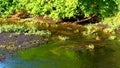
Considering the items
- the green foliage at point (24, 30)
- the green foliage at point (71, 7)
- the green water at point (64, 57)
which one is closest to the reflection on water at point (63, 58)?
the green water at point (64, 57)

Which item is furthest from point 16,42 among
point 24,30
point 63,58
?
point 63,58

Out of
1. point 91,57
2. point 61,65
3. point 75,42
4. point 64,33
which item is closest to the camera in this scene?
point 61,65

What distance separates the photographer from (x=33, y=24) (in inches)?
1508

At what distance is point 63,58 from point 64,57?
0.24 m

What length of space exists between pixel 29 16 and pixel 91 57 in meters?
20.0

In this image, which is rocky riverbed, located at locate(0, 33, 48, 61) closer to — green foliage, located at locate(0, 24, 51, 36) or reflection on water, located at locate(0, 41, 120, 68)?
reflection on water, located at locate(0, 41, 120, 68)

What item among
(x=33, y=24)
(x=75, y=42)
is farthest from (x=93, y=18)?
(x=75, y=42)

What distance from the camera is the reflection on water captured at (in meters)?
23.3

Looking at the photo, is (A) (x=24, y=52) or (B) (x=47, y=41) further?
(B) (x=47, y=41)

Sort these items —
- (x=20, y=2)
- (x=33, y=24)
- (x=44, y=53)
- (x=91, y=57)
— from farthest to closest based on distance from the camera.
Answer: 1. (x=20, y=2)
2. (x=33, y=24)
3. (x=44, y=53)
4. (x=91, y=57)

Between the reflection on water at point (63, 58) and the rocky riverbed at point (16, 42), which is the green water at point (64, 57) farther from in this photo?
the rocky riverbed at point (16, 42)

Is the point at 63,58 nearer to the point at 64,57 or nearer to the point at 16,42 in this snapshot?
the point at 64,57

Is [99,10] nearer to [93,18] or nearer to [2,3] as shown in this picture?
[93,18]

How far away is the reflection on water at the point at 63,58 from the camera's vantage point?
76.5 feet
